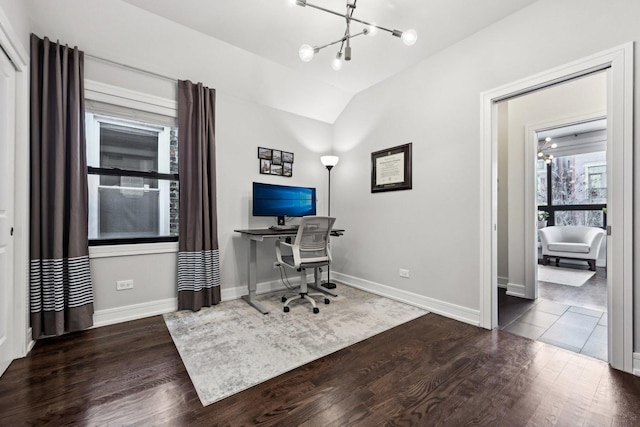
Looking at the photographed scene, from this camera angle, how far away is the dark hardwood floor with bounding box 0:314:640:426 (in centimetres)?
138

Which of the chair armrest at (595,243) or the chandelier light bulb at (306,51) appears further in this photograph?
the chair armrest at (595,243)

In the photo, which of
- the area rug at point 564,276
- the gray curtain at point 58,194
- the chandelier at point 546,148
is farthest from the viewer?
the chandelier at point 546,148

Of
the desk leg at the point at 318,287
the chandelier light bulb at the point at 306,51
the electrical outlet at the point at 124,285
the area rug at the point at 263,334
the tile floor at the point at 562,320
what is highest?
the chandelier light bulb at the point at 306,51

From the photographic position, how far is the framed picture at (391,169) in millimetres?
3188

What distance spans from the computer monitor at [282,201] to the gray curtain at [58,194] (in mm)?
1607

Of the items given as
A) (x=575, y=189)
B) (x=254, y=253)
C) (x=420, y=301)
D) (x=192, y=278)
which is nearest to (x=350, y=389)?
(x=420, y=301)

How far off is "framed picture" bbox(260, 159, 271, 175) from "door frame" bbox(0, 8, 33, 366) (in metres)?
2.09

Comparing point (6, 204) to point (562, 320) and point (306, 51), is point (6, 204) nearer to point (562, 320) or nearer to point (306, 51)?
point (306, 51)

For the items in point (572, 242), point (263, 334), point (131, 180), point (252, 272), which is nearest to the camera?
point (263, 334)

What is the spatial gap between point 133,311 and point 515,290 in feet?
14.5

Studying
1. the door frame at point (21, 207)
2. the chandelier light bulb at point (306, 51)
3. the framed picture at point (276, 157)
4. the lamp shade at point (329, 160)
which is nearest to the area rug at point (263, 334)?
the door frame at point (21, 207)

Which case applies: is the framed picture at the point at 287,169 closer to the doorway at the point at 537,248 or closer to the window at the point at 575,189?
the doorway at the point at 537,248

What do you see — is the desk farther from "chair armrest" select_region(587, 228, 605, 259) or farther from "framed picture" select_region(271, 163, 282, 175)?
"chair armrest" select_region(587, 228, 605, 259)

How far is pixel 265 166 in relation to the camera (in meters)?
3.59
